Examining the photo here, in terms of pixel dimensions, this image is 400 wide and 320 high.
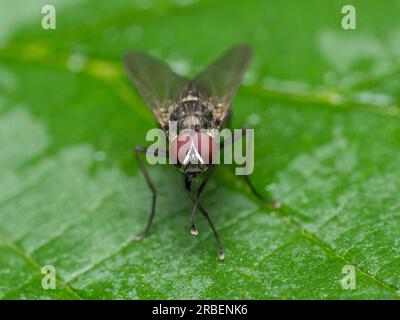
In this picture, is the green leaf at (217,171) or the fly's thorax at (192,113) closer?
the green leaf at (217,171)

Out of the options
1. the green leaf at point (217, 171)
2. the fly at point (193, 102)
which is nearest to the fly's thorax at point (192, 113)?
the fly at point (193, 102)

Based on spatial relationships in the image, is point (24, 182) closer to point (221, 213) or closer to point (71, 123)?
point (71, 123)

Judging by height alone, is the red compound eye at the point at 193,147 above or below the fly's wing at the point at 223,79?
below

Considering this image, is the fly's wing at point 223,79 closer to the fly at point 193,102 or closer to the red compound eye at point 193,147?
the fly at point 193,102

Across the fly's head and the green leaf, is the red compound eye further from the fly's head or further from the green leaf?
the green leaf

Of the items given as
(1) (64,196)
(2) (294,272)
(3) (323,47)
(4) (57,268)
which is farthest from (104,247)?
(3) (323,47)

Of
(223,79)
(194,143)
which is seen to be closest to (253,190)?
(194,143)


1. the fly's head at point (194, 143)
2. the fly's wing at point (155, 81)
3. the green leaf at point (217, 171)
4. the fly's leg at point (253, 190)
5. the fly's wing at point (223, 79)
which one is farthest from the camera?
the fly's wing at point (155, 81)

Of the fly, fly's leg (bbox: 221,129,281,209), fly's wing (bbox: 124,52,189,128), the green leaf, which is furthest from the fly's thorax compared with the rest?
the green leaf
